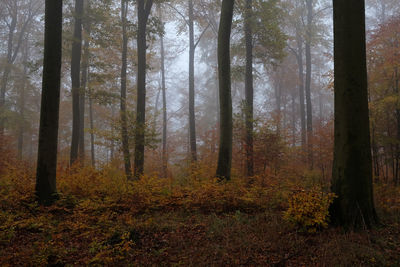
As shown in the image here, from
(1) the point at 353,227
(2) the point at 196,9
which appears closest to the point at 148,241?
(1) the point at 353,227

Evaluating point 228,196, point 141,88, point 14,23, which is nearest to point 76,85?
point 141,88

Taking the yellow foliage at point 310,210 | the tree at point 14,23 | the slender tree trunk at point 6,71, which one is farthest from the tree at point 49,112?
the tree at point 14,23

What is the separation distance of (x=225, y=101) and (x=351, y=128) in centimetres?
464

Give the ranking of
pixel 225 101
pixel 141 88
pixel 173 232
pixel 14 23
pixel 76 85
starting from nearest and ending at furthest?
pixel 173 232
pixel 225 101
pixel 141 88
pixel 76 85
pixel 14 23

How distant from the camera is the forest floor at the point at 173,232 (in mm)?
3682

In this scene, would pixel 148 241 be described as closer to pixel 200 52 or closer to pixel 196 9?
pixel 196 9

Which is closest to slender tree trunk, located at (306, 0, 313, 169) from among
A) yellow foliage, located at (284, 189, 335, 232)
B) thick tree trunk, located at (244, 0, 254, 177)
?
thick tree trunk, located at (244, 0, 254, 177)

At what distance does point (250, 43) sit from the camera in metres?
12.1

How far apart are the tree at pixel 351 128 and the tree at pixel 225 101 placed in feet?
Answer: 13.3

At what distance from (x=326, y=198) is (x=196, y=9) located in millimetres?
16308

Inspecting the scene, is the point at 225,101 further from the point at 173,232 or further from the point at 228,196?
the point at 173,232

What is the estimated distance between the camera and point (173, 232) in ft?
15.8

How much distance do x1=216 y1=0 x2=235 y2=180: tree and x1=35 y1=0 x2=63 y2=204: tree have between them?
4.97 m

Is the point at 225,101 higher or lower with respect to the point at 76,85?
lower
